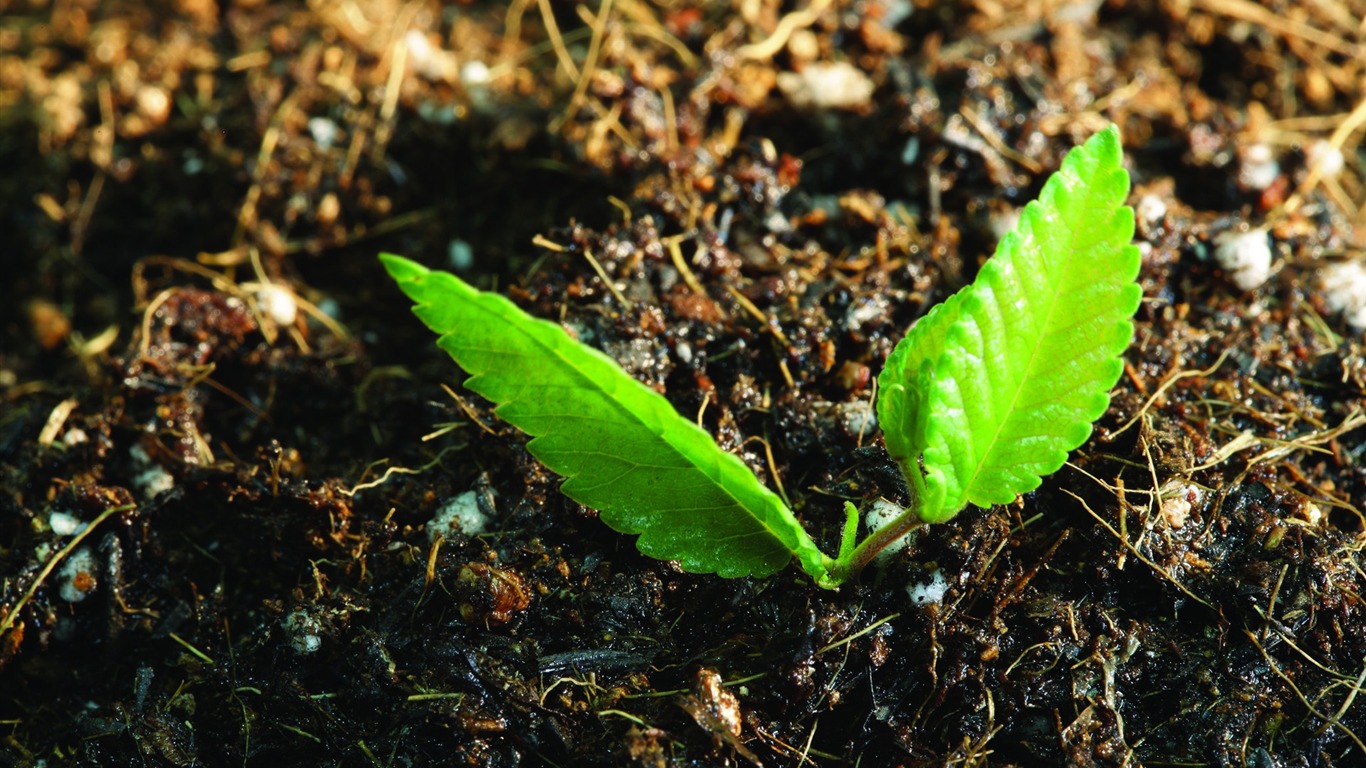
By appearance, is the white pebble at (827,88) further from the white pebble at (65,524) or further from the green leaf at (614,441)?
the white pebble at (65,524)

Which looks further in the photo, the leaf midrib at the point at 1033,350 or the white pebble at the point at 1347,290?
the white pebble at the point at 1347,290

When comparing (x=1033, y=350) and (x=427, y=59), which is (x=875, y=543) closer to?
(x=1033, y=350)

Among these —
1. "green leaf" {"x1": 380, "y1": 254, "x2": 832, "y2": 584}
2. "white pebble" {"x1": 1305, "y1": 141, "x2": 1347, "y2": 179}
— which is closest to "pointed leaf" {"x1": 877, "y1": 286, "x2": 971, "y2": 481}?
"green leaf" {"x1": 380, "y1": 254, "x2": 832, "y2": 584}

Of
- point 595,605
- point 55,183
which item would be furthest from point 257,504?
point 55,183

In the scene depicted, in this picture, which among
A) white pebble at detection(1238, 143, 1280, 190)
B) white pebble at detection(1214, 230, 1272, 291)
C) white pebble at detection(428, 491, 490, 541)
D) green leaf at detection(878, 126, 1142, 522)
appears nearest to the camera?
green leaf at detection(878, 126, 1142, 522)

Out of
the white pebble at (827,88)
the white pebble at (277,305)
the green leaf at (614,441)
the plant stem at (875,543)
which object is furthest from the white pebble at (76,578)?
the white pebble at (827,88)

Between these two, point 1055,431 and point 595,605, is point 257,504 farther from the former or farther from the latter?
point 1055,431

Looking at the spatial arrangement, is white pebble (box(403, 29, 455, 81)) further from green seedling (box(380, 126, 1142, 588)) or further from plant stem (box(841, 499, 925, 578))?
plant stem (box(841, 499, 925, 578))
